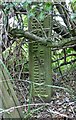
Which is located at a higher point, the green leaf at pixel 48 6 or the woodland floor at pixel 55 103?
the green leaf at pixel 48 6

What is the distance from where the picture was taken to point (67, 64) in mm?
2607

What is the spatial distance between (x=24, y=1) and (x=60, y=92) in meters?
0.72

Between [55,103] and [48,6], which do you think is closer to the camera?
[48,6]

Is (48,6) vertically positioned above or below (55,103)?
above

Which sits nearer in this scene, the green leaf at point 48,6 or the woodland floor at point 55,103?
the green leaf at point 48,6

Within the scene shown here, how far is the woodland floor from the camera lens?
1.78 metres

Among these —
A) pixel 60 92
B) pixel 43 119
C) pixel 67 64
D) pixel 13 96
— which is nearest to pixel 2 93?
pixel 13 96

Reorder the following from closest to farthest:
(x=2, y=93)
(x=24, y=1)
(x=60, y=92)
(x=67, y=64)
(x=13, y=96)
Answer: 1. (x=2, y=93)
2. (x=13, y=96)
3. (x=24, y=1)
4. (x=60, y=92)
5. (x=67, y=64)

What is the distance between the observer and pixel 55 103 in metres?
2.01

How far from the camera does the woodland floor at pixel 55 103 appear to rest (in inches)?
70.2

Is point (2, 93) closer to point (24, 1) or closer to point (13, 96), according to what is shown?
point (13, 96)

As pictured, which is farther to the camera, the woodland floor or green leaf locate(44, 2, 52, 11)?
the woodland floor

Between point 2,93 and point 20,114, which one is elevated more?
point 2,93

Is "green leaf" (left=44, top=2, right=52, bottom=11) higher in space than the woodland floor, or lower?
higher
